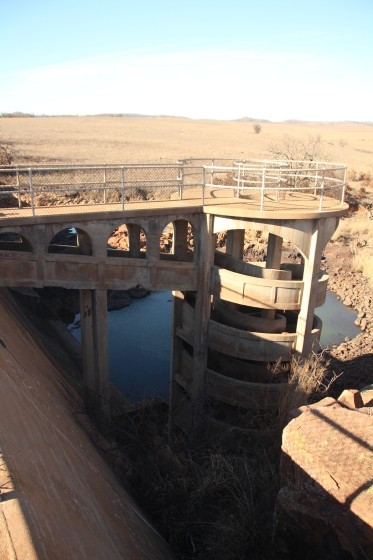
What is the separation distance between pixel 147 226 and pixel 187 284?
7.28 ft

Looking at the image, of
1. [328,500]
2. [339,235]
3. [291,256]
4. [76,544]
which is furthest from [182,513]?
[339,235]

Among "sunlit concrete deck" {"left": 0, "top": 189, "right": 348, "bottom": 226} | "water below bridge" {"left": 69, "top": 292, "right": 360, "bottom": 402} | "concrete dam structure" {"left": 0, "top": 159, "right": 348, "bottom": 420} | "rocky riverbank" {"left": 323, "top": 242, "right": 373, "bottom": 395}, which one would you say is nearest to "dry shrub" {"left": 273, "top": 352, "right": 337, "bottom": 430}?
"concrete dam structure" {"left": 0, "top": 159, "right": 348, "bottom": 420}

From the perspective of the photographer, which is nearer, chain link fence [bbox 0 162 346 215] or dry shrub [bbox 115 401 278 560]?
dry shrub [bbox 115 401 278 560]

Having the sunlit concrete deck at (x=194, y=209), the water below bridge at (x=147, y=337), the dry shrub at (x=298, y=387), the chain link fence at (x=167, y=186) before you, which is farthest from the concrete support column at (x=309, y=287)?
the water below bridge at (x=147, y=337)

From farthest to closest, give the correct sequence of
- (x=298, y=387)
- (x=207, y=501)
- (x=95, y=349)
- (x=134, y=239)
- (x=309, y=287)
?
(x=134, y=239) < (x=95, y=349) < (x=309, y=287) < (x=298, y=387) < (x=207, y=501)

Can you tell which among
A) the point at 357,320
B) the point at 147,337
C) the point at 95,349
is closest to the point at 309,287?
the point at 95,349

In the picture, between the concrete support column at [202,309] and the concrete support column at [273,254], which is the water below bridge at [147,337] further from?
the concrete support column at [273,254]

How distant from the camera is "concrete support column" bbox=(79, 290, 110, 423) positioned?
13773mm

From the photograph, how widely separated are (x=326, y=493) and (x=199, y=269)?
876cm

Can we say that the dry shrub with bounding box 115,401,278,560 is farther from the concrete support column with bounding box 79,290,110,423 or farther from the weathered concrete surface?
the concrete support column with bounding box 79,290,110,423

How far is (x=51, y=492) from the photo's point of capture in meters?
5.05

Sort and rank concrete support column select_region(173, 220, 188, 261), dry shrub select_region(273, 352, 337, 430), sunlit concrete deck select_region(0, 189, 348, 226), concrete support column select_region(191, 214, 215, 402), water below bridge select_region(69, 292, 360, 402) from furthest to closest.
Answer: water below bridge select_region(69, 292, 360, 402) → concrete support column select_region(173, 220, 188, 261) → concrete support column select_region(191, 214, 215, 402) → sunlit concrete deck select_region(0, 189, 348, 226) → dry shrub select_region(273, 352, 337, 430)

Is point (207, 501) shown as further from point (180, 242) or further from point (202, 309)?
point (180, 242)

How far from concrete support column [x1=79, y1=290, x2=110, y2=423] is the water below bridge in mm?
4041
